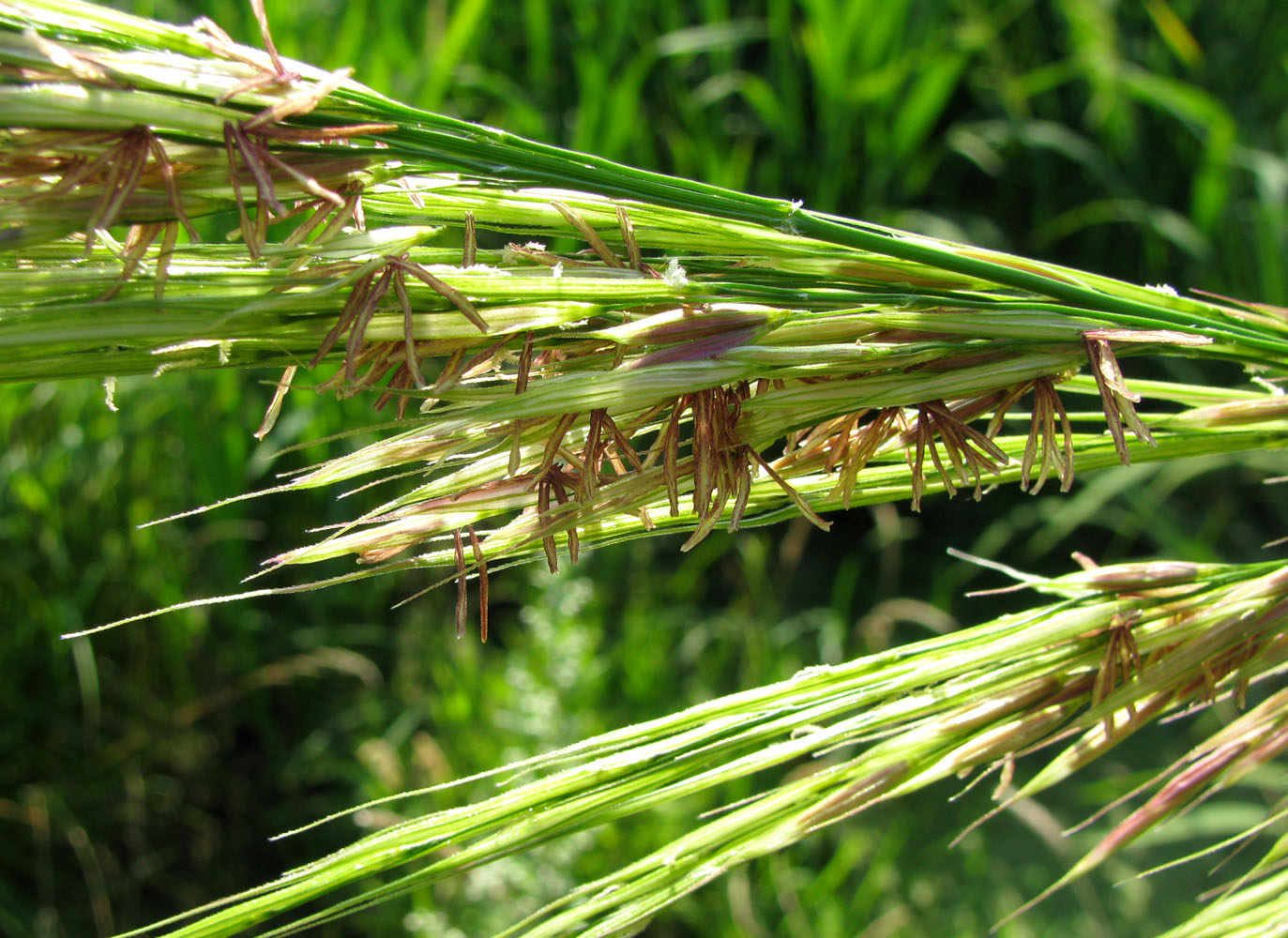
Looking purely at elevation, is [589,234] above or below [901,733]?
above

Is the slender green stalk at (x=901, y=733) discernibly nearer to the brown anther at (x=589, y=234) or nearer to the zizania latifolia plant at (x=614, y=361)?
the zizania latifolia plant at (x=614, y=361)

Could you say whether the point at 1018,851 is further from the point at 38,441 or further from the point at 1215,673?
the point at 38,441

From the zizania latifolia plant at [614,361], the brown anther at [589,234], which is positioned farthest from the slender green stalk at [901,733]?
the brown anther at [589,234]

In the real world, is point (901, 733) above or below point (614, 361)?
below

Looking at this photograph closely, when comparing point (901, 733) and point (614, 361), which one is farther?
point (901, 733)

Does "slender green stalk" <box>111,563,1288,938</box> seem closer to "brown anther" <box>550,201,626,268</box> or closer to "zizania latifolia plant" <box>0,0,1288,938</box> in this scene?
"zizania latifolia plant" <box>0,0,1288,938</box>

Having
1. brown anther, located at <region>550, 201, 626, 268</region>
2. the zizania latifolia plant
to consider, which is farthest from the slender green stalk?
brown anther, located at <region>550, 201, 626, 268</region>

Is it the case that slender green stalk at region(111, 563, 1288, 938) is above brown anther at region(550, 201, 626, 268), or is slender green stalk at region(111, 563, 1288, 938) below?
below

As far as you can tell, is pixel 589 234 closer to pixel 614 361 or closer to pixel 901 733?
pixel 614 361

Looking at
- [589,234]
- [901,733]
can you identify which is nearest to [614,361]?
[589,234]

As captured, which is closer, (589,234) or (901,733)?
(589,234)
